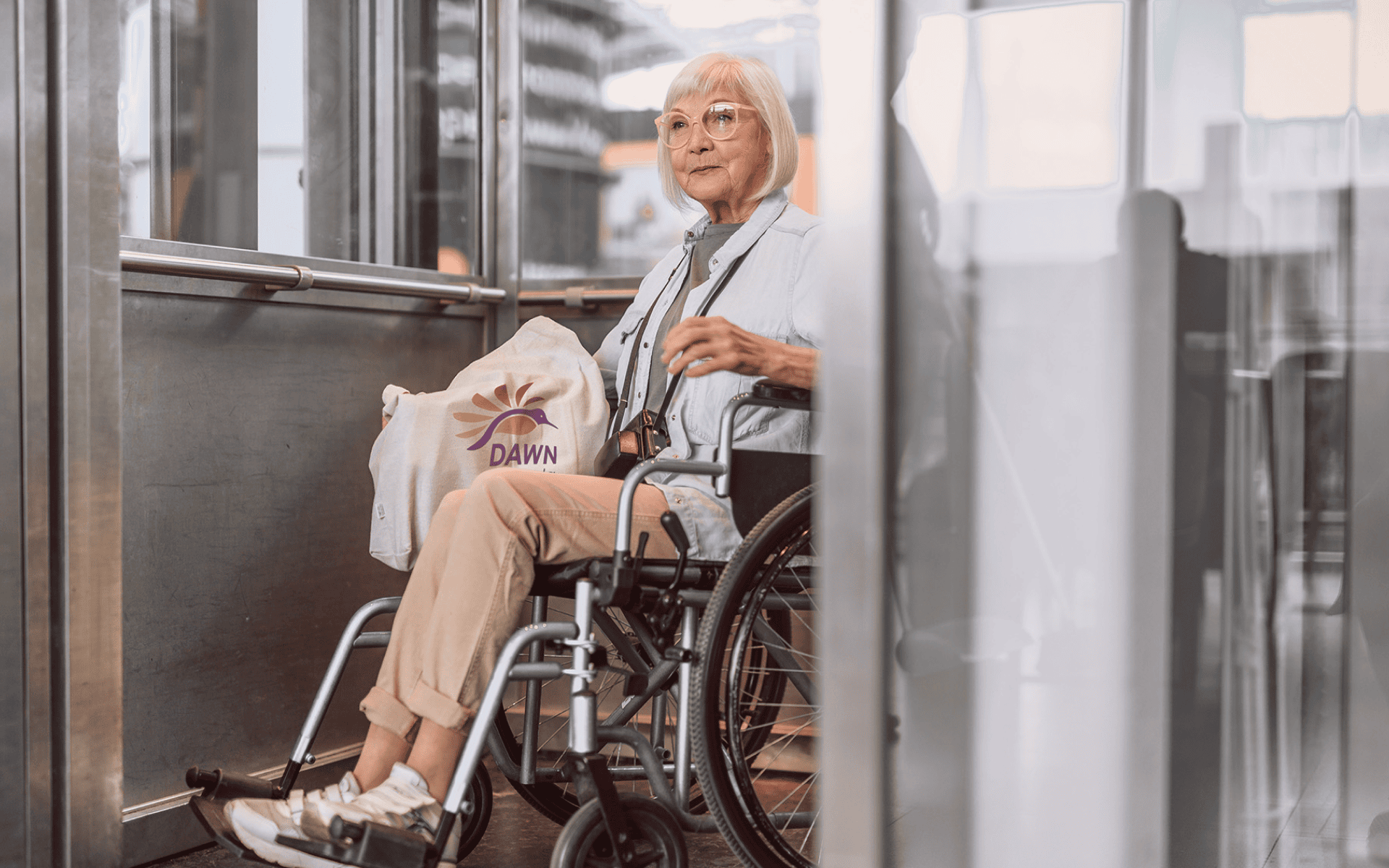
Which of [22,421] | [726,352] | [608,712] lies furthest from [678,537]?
[608,712]

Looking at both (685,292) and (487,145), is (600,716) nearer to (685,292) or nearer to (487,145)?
(685,292)

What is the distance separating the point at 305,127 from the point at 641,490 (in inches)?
49.2

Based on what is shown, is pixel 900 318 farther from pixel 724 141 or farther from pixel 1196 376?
pixel 724 141

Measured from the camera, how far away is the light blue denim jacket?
1823mm

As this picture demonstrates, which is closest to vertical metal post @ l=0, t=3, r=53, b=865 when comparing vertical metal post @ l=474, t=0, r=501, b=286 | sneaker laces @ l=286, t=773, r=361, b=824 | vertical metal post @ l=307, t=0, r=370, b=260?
sneaker laces @ l=286, t=773, r=361, b=824

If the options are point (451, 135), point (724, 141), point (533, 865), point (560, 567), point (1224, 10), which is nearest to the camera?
point (1224, 10)

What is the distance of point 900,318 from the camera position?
114 centimetres

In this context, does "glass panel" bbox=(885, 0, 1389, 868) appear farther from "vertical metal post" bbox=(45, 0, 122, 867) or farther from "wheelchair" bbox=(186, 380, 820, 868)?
"vertical metal post" bbox=(45, 0, 122, 867)

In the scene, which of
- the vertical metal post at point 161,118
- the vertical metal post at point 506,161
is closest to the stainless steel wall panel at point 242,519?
the vertical metal post at point 161,118

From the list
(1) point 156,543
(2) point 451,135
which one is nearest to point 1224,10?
(1) point 156,543

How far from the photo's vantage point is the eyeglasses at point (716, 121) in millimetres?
2213

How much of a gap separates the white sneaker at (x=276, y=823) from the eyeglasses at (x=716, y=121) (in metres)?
1.28

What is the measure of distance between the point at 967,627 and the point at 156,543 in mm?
1481

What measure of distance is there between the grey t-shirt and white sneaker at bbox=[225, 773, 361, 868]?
871mm
